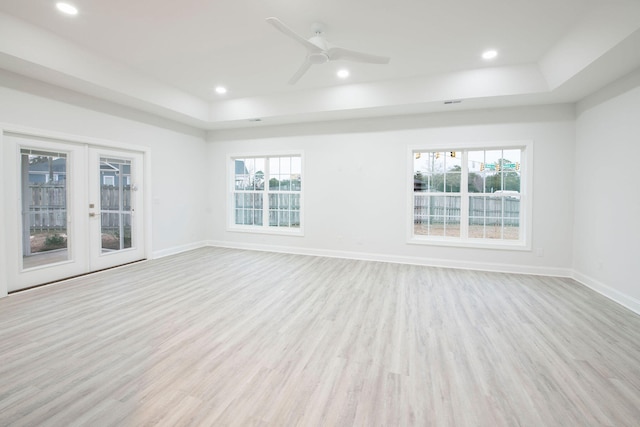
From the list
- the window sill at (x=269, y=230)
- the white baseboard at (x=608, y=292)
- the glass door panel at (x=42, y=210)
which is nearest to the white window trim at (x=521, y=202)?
the white baseboard at (x=608, y=292)

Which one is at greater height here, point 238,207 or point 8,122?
point 8,122

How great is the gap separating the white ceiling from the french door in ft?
3.18

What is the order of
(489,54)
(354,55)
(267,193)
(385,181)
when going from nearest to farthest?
(354,55) < (489,54) < (385,181) < (267,193)

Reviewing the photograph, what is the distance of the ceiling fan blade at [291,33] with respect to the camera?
2.42 metres

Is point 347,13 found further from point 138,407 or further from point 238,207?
point 238,207

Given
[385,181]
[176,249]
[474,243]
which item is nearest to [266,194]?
[176,249]

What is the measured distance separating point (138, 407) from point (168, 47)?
393 cm

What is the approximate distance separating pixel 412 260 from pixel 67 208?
5.61 metres

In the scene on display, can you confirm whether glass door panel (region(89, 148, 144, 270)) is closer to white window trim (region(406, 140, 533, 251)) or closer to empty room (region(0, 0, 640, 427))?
empty room (region(0, 0, 640, 427))

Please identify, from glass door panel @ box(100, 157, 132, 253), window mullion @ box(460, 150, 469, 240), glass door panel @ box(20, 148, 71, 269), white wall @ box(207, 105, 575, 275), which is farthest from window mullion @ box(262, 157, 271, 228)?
window mullion @ box(460, 150, 469, 240)

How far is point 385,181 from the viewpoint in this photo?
5.37m

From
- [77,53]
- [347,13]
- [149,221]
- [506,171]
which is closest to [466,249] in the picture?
[506,171]

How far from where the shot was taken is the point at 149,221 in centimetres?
537

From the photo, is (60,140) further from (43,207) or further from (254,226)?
(254,226)
